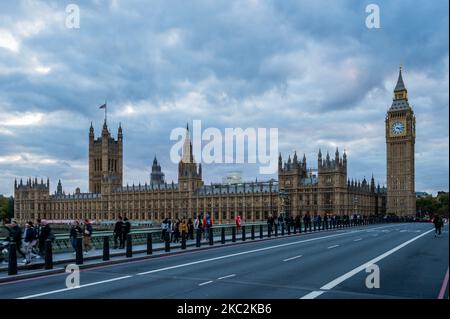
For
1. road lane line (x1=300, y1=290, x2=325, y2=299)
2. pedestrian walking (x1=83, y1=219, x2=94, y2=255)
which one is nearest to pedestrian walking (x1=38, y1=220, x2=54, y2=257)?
pedestrian walking (x1=83, y1=219, x2=94, y2=255)

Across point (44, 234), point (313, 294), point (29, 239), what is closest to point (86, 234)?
point (44, 234)

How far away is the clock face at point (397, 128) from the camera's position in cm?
13825

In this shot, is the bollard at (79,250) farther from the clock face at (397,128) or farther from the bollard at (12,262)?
the clock face at (397,128)

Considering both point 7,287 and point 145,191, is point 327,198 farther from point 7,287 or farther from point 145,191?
point 7,287

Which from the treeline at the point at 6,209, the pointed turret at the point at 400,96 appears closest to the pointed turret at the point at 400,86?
the pointed turret at the point at 400,96

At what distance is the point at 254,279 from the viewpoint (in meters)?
15.9

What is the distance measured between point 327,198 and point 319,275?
330 ft

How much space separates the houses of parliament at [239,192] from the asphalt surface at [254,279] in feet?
269

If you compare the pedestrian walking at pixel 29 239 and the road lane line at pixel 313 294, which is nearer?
the road lane line at pixel 313 294

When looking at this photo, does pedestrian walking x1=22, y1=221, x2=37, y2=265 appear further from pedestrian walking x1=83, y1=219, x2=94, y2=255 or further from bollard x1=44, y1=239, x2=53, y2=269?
pedestrian walking x1=83, y1=219, x2=94, y2=255

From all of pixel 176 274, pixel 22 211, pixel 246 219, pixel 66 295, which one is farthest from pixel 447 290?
pixel 22 211

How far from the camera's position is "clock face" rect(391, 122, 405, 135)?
138 meters
